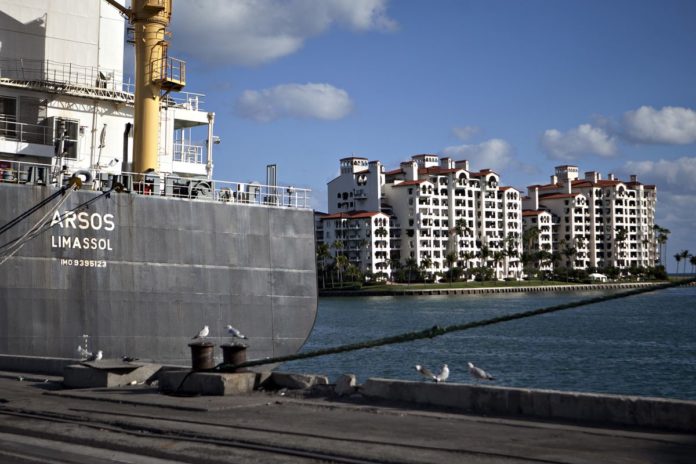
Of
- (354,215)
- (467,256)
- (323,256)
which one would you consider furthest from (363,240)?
(467,256)

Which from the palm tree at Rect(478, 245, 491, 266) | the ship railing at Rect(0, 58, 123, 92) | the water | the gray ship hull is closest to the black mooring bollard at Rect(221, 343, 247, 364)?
the gray ship hull

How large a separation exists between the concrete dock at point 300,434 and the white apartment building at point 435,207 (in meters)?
159

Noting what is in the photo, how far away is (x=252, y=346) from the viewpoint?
2333 centimetres

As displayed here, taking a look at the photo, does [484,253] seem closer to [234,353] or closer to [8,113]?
[8,113]

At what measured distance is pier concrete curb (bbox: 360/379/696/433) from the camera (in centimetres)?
995

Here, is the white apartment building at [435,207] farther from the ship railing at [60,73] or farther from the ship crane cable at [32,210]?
the ship crane cable at [32,210]

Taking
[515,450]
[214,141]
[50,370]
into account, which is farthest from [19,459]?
[214,141]

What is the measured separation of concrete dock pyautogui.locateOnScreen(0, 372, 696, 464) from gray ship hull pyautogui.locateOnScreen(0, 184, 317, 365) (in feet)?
22.7

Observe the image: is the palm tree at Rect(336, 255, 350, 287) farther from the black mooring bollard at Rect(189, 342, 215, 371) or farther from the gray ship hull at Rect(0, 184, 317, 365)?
the black mooring bollard at Rect(189, 342, 215, 371)

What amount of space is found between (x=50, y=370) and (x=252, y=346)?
692 centimetres

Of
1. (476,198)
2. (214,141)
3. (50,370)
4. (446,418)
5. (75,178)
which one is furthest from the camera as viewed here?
(476,198)

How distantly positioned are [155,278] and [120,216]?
1894 millimetres

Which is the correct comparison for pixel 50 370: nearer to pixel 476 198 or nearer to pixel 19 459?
pixel 19 459

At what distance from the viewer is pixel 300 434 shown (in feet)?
33.3
